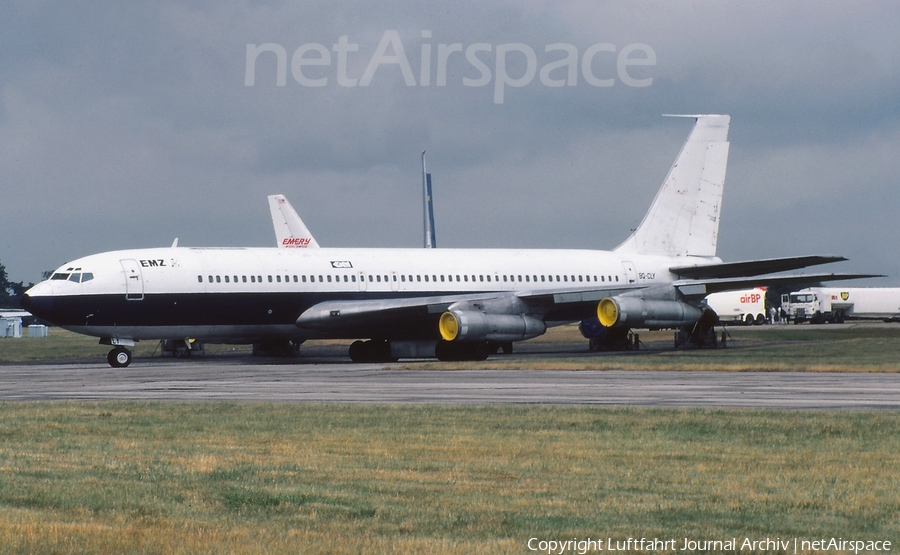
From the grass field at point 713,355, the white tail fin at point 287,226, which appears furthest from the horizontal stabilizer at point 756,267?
the white tail fin at point 287,226

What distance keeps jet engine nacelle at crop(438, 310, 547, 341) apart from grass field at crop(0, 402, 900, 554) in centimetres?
2291

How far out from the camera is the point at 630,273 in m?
52.7

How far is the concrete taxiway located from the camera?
72.4 feet

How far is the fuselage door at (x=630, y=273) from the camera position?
52537mm

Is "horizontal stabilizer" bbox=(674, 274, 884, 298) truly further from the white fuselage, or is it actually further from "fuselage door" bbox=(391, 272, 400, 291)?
"fuselage door" bbox=(391, 272, 400, 291)

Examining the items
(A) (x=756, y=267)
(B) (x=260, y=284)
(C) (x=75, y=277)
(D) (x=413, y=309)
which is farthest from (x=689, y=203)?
(C) (x=75, y=277)

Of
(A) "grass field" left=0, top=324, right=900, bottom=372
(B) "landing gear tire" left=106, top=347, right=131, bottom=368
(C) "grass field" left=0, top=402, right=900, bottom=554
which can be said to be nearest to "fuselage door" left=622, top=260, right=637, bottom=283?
(A) "grass field" left=0, top=324, right=900, bottom=372

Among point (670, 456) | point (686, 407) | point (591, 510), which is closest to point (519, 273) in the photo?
point (686, 407)

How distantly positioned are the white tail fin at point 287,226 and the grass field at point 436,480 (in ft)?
156

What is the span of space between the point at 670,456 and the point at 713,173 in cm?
4341

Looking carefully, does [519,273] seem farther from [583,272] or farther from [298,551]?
[298,551]

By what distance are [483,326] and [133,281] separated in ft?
39.7

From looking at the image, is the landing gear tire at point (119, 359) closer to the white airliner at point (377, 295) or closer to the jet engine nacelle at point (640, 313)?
the white airliner at point (377, 295)

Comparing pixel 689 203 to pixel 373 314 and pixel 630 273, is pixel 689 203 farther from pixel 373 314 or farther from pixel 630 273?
pixel 373 314
